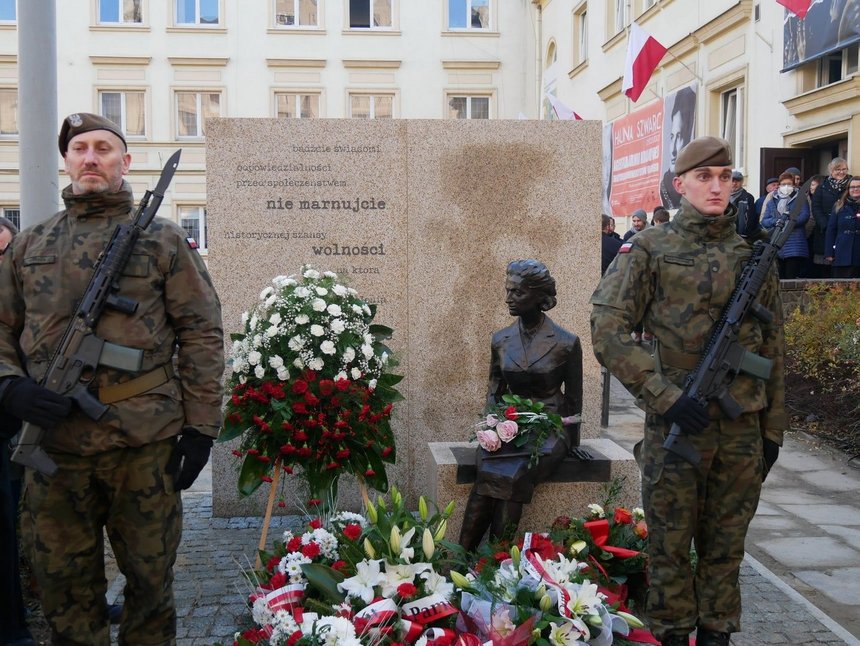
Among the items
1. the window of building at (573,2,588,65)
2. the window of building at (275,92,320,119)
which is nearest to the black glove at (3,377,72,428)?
the window of building at (573,2,588,65)

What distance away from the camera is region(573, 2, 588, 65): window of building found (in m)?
Answer: 24.7

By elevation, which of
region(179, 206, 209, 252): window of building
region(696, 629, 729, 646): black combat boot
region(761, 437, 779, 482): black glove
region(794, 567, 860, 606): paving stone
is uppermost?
region(179, 206, 209, 252): window of building

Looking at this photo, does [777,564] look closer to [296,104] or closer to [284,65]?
[296,104]

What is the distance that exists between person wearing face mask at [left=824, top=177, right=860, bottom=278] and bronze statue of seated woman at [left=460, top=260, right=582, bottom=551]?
779cm

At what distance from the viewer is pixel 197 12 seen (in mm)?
28625

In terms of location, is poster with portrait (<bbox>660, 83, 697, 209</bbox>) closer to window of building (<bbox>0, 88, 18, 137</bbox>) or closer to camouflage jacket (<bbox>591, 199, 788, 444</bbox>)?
camouflage jacket (<bbox>591, 199, 788, 444</bbox>)

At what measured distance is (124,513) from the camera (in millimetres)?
3412

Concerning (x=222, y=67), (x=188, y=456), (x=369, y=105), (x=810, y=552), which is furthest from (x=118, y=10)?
(x=188, y=456)

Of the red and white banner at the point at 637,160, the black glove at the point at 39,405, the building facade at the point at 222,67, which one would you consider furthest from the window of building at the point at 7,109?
the black glove at the point at 39,405

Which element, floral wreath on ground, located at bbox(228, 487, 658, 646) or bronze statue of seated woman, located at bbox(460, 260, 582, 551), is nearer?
floral wreath on ground, located at bbox(228, 487, 658, 646)

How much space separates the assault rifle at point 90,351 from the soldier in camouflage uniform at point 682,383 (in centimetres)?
181

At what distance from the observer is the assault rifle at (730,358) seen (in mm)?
3639

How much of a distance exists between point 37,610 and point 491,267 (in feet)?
12.1

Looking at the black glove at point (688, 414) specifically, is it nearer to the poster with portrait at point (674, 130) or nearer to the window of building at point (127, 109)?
the poster with portrait at point (674, 130)
